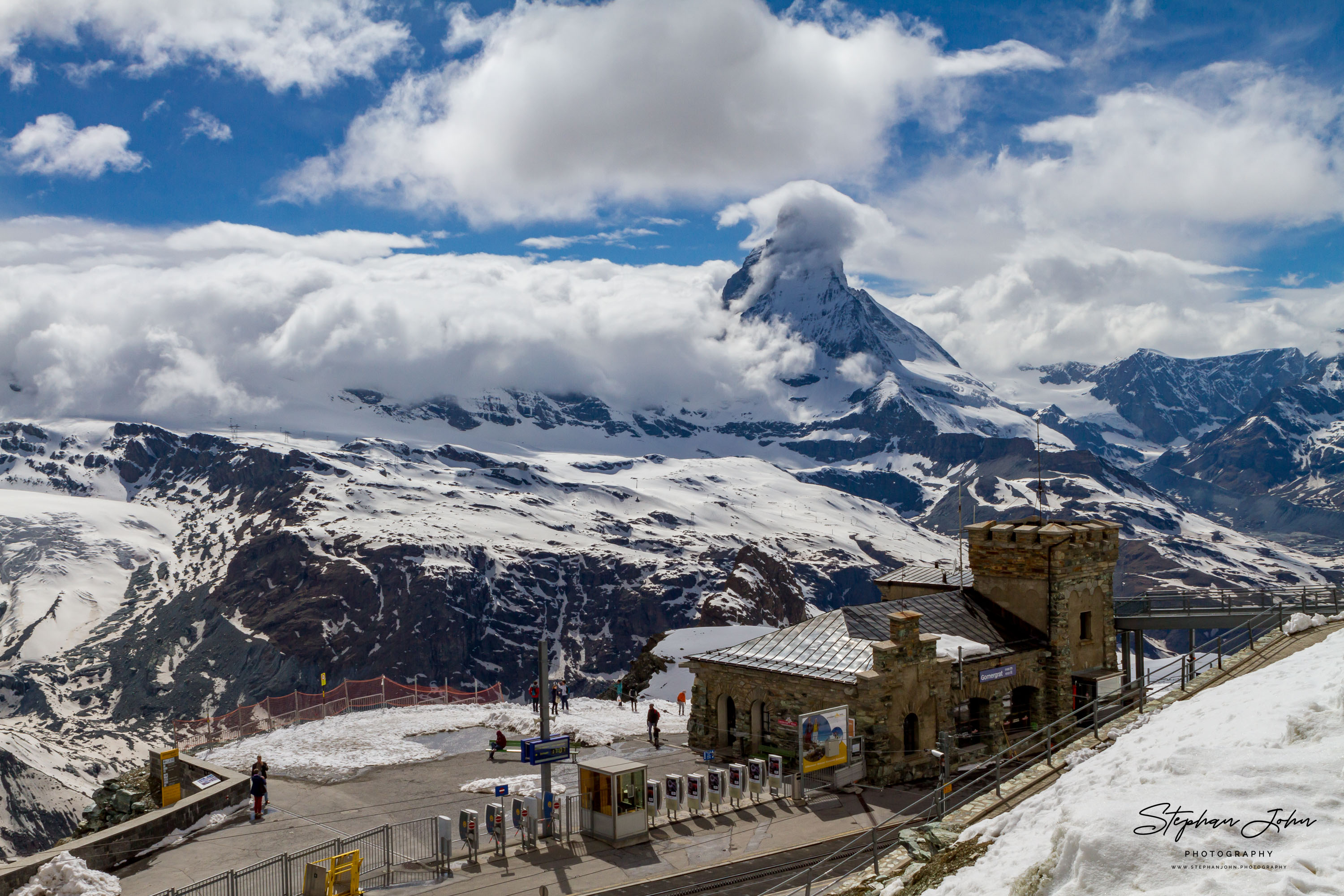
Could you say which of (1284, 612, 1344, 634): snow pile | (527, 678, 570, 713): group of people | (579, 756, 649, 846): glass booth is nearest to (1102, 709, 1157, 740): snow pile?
(1284, 612, 1344, 634): snow pile

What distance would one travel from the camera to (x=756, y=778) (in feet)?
102

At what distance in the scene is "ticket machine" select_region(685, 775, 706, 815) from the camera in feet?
96.2

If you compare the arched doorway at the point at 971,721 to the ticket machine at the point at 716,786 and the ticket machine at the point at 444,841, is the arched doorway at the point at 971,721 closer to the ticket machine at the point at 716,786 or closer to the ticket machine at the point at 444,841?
the ticket machine at the point at 716,786

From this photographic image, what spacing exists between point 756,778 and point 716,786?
213 cm

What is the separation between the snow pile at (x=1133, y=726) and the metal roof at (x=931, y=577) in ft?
62.5

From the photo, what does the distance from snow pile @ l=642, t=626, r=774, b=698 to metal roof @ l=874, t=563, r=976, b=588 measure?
12.2 meters

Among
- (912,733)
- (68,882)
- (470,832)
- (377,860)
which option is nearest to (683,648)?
(912,733)

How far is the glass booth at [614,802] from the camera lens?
2684 cm

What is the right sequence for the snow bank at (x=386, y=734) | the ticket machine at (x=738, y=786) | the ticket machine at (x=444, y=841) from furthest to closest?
1. the snow bank at (x=386, y=734)
2. the ticket machine at (x=738, y=786)
3. the ticket machine at (x=444, y=841)

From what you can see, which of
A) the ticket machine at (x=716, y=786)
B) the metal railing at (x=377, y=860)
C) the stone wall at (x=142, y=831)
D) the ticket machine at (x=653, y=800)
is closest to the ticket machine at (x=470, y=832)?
the metal railing at (x=377, y=860)

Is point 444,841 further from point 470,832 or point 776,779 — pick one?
point 776,779

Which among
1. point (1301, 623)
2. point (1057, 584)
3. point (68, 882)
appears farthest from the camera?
point (1057, 584)

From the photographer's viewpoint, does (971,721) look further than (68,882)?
Yes

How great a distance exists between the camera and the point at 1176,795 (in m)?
12.6
